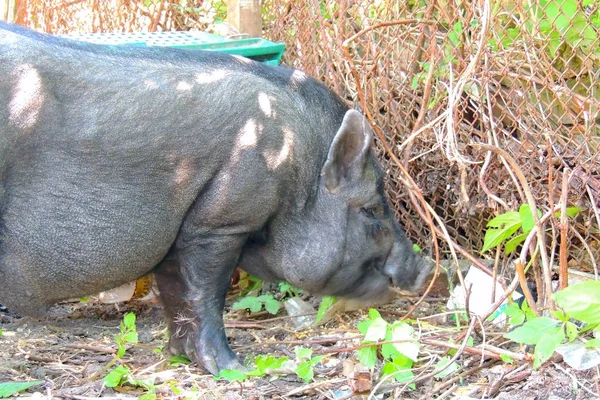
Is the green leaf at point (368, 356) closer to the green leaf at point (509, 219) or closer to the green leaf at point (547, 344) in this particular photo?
the green leaf at point (547, 344)

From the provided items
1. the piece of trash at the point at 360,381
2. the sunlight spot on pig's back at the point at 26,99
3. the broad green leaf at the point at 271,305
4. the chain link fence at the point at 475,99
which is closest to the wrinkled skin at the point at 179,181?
the sunlight spot on pig's back at the point at 26,99

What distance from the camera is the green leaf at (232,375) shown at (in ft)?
13.7

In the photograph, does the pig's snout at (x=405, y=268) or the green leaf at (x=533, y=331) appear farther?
the pig's snout at (x=405, y=268)

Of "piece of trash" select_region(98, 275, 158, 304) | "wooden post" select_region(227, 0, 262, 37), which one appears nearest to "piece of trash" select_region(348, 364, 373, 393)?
"piece of trash" select_region(98, 275, 158, 304)

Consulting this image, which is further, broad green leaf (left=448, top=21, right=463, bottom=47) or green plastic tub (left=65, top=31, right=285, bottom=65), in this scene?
green plastic tub (left=65, top=31, right=285, bottom=65)

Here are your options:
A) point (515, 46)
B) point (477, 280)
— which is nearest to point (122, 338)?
point (477, 280)

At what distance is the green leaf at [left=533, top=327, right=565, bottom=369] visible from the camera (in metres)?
3.47

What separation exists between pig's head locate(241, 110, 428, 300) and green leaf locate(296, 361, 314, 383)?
25.9 inches

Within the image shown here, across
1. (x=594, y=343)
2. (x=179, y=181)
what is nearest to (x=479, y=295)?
(x=594, y=343)

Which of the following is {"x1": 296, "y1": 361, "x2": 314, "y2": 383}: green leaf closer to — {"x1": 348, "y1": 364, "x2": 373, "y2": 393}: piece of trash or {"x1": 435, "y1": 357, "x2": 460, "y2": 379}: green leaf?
{"x1": 348, "y1": 364, "x2": 373, "y2": 393}: piece of trash

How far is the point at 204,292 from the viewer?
4.45 metres

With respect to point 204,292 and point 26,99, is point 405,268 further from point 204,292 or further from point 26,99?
point 26,99

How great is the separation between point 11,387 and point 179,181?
1220 millimetres

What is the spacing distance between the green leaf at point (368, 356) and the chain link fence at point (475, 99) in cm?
67
